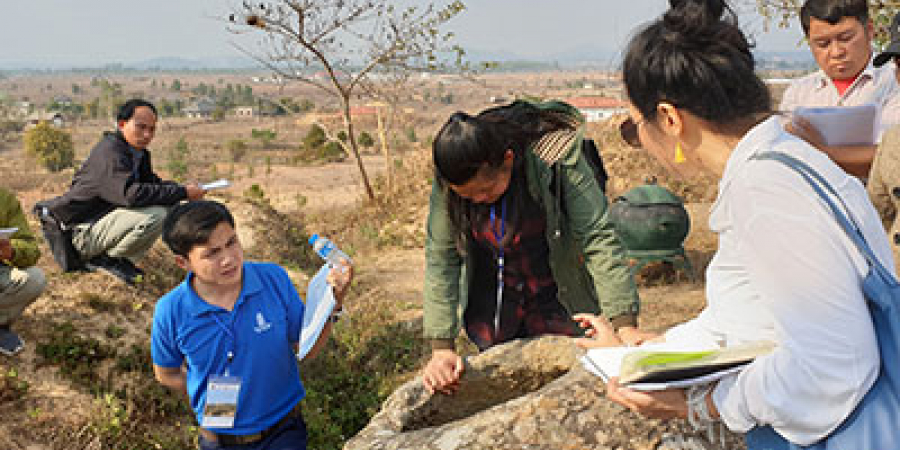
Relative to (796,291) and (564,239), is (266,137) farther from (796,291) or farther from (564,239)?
(796,291)

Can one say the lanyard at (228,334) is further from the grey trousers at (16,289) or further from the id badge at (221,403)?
the grey trousers at (16,289)

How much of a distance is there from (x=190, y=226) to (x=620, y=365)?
5.70ft

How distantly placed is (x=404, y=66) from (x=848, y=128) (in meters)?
8.01

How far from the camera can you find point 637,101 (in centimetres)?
143

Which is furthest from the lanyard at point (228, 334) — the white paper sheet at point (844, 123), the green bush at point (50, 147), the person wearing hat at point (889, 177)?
the green bush at point (50, 147)

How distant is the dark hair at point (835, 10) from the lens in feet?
10.5

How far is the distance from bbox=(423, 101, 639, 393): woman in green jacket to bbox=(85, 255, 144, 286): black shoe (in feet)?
11.5

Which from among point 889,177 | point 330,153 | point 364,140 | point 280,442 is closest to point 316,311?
point 280,442

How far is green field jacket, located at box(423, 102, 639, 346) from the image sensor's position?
8.18ft

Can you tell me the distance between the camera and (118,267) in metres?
5.48

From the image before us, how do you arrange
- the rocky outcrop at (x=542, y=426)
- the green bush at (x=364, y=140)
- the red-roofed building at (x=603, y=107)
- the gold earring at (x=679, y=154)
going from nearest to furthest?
the gold earring at (x=679, y=154)
the rocky outcrop at (x=542, y=426)
the red-roofed building at (x=603, y=107)
the green bush at (x=364, y=140)

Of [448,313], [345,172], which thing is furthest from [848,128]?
[345,172]

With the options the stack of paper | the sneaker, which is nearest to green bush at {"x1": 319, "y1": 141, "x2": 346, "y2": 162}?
the sneaker

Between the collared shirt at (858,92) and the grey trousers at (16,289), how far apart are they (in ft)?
13.1
